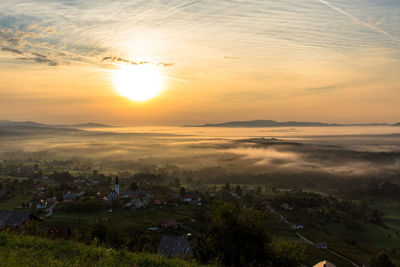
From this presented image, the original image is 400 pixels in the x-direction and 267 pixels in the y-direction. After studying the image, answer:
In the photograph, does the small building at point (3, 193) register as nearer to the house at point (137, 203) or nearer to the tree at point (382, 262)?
the house at point (137, 203)

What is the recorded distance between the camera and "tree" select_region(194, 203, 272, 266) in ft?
49.0

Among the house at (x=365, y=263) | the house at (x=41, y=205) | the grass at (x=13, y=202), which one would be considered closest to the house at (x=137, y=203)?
the house at (x=41, y=205)

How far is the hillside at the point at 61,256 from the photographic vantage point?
7.25 metres

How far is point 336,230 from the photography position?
91.4m

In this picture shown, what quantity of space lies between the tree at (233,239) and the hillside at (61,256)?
752 cm

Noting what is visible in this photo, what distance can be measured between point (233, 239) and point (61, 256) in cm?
1114

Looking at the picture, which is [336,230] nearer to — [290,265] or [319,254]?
[319,254]

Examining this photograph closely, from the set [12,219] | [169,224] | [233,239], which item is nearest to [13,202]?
[12,219]

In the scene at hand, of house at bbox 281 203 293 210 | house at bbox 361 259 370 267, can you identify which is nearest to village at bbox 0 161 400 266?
house at bbox 361 259 370 267

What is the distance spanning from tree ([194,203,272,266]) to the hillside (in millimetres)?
7521

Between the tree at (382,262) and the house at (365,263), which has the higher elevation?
the tree at (382,262)

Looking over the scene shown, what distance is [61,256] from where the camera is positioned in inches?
313

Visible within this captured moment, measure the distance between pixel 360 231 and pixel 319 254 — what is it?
46316 mm

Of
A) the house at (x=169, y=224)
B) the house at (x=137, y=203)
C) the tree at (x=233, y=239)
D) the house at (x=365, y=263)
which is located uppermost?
the tree at (x=233, y=239)
